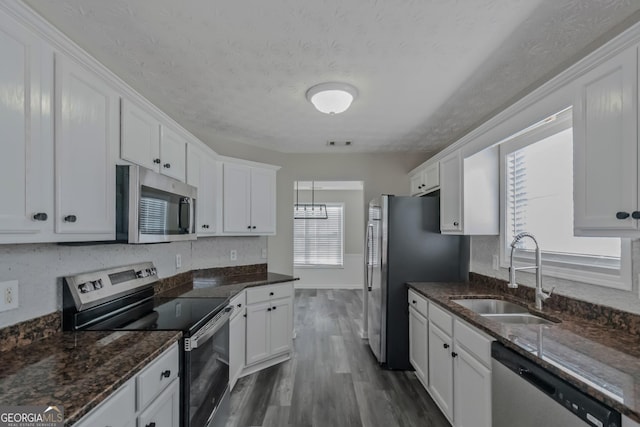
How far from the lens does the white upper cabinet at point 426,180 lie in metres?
3.08

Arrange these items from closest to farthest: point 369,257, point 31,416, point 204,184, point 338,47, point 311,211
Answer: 1. point 31,416
2. point 338,47
3. point 204,184
4. point 369,257
5. point 311,211

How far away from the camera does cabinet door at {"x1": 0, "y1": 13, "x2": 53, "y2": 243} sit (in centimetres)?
104

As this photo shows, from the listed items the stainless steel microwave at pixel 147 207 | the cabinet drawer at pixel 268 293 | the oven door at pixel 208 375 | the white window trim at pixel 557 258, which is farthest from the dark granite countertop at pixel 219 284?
the white window trim at pixel 557 258

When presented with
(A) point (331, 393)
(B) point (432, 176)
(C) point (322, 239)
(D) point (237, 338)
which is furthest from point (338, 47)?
(C) point (322, 239)

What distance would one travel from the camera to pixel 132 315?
183cm

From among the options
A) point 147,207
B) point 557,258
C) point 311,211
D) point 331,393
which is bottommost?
point 331,393

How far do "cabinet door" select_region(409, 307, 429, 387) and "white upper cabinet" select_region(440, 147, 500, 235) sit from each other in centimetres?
86

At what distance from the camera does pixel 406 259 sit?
3016 millimetres

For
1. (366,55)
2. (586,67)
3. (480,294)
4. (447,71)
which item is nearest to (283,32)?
(366,55)

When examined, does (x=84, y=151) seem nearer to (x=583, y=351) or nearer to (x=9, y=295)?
(x=9, y=295)

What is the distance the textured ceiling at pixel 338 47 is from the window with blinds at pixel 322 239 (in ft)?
15.4

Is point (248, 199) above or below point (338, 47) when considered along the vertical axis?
below

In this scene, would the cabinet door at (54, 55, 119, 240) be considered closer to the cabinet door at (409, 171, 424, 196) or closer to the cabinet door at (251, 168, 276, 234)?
the cabinet door at (251, 168, 276, 234)

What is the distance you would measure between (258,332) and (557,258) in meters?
2.52
